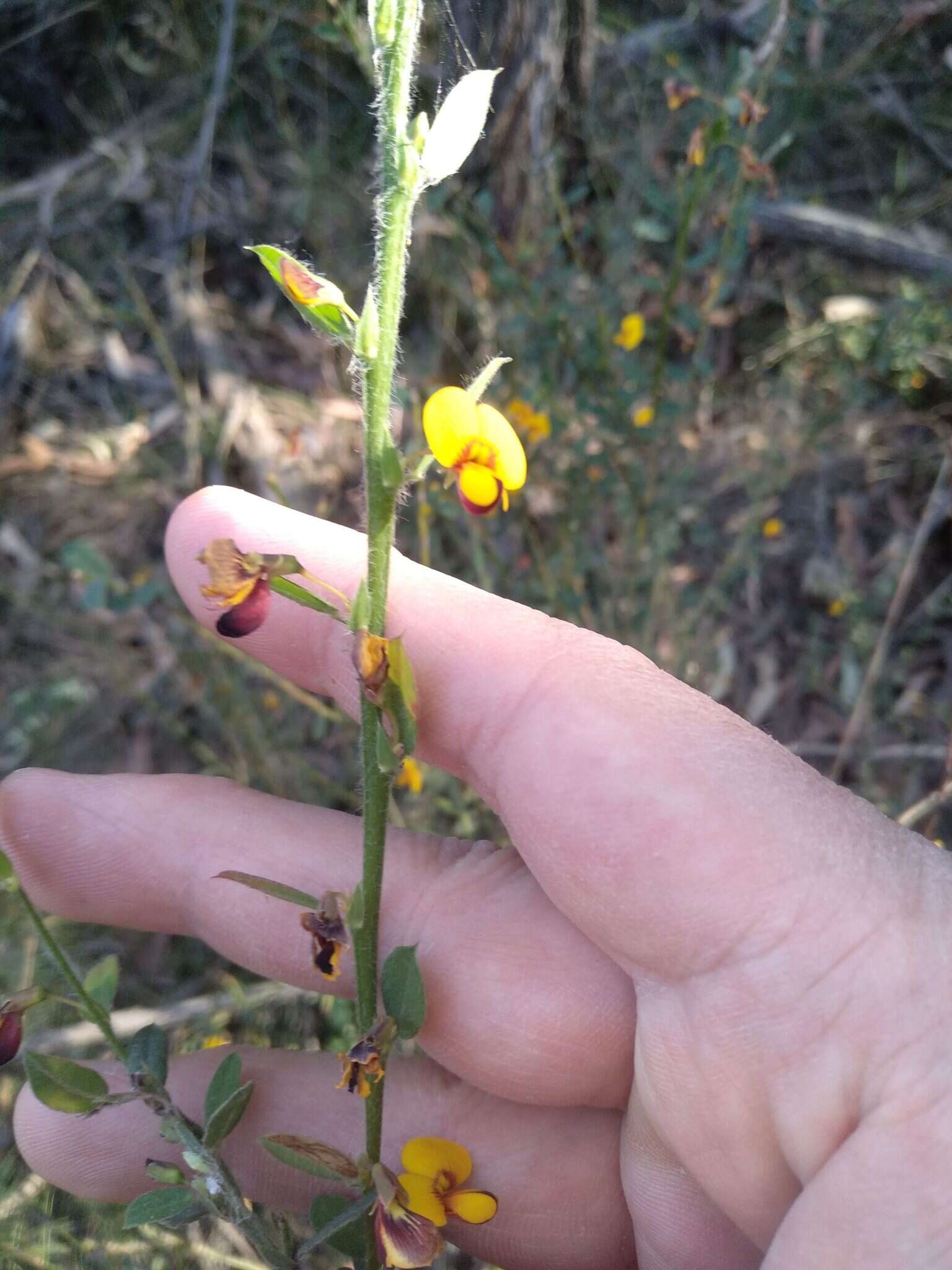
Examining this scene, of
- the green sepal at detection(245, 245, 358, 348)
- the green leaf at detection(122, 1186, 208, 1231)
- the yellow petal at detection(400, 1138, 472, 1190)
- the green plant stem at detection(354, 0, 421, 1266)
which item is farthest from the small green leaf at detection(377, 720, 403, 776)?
the yellow petal at detection(400, 1138, 472, 1190)

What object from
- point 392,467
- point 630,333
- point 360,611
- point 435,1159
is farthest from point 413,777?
point 630,333

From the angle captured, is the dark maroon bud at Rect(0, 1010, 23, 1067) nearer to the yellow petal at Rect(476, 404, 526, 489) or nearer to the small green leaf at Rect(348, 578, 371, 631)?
the small green leaf at Rect(348, 578, 371, 631)

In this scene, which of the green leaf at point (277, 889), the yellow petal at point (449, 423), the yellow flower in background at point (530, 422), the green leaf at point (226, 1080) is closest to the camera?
the yellow petal at point (449, 423)

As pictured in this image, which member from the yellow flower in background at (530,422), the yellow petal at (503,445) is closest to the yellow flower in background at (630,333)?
the yellow flower in background at (530,422)

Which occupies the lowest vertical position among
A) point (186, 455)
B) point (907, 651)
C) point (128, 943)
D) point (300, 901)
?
point (128, 943)

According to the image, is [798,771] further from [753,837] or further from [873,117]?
[873,117]

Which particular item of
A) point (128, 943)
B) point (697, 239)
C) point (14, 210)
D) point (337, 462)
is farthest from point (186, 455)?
point (697, 239)

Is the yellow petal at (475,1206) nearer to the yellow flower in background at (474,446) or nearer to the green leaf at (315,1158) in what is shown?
the green leaf at (315,1158)
